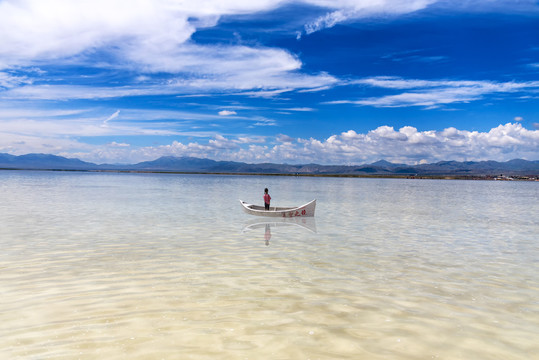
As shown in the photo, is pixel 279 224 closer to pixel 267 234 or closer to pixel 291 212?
pixel 291 212

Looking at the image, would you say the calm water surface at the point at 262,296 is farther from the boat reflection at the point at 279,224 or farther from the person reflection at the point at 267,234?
the boat reflection at the point at 279,224

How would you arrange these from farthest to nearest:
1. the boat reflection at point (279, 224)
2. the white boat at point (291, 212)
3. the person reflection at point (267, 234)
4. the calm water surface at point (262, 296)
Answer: the white boat at point (291, 212), the boat reflection at point (279, 224), the person reflection at point (267, 234), the calm water surface at point (262, 296)

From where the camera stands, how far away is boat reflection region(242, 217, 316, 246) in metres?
24.4

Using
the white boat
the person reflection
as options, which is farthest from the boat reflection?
the white boat

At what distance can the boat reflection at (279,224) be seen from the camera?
24417 millimetres

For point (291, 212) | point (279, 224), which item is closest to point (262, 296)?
point (279, 224)

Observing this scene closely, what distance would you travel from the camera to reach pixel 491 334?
A: 805 cm

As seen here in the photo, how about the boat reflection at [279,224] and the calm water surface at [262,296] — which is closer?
the calm water surface at [262,296]

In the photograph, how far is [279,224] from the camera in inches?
1091

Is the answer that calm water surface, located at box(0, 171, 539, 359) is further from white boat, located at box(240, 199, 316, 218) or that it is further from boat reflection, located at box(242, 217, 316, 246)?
white boat, located at box(240, 199, 316, 218)

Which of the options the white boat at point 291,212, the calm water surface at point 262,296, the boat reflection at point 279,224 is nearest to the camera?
the calm water surface at point 262,296

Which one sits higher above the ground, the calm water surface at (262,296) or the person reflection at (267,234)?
the calm water surface at (262,296)

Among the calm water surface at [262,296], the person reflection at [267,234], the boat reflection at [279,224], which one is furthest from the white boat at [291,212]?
the calm water surface at [262,296]

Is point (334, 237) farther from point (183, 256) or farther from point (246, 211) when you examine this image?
point (246, 211)
